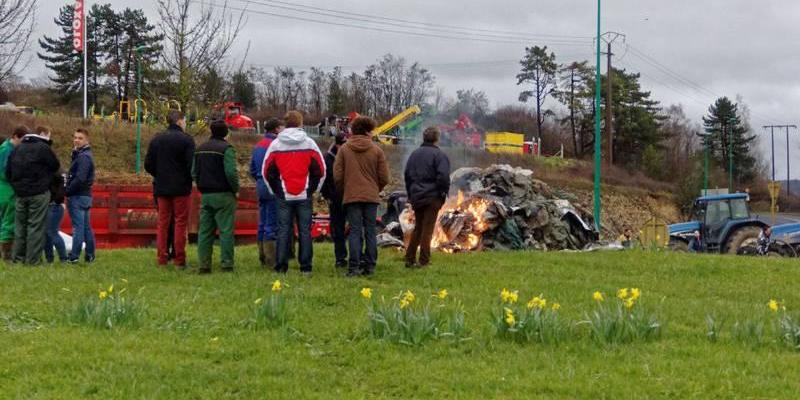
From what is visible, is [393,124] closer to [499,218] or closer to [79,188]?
[499,218]

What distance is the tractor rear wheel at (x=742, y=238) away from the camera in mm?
21953

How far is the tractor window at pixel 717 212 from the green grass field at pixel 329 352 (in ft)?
48.1

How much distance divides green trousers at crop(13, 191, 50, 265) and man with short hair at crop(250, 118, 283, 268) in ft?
8.81

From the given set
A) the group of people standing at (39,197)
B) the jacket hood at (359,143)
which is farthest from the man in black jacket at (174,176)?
the jacket hood at (359,143)

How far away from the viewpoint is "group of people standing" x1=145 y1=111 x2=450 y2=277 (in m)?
9.25

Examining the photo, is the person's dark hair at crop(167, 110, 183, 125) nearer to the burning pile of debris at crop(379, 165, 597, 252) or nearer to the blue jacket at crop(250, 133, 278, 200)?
the blue jacket at crop(250, 133, 278, 200)

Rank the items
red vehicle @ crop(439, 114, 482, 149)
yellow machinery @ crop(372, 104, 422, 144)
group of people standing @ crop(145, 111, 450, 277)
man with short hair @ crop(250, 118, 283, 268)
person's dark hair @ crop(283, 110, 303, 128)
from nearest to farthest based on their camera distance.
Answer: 1. group of people standing @ crop(145, 111, 450, 277)
2. person's dark hair @ crop(283, 110, 303, 128)
3. man with short hair @ crop(250, 118, 283, 268)
4. red vehicle @ crop(439, 114, 482, 149)
5. yellow machinery @ crop(372, 104, 422, 144)

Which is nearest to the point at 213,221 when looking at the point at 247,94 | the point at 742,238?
the point at 742,238

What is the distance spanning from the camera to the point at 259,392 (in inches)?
187

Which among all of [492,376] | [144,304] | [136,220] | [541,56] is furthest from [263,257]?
[541,56]

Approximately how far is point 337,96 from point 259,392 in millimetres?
66599

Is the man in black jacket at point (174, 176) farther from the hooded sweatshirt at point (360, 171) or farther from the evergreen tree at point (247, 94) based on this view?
the evergreen tree at point (247, 94)

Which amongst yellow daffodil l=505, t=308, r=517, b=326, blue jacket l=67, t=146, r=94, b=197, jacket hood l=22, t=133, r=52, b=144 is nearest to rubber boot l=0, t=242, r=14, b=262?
blue jacket l=67, t=146, r=94, b=197

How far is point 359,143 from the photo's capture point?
9.52 meters
